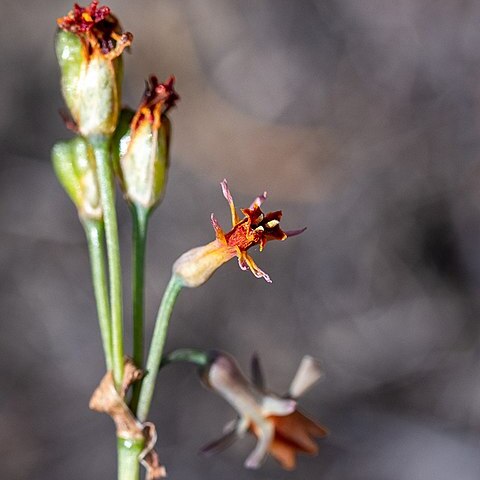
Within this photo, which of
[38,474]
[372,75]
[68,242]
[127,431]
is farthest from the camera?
[372,75]

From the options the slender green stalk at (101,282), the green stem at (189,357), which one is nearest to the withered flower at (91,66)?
the slender green stalk at (101,282)

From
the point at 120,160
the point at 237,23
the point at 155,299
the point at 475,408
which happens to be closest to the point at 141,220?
the point at 120,160

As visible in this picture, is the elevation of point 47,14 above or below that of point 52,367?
above

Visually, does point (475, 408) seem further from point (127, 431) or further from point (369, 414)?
point (127, 431)

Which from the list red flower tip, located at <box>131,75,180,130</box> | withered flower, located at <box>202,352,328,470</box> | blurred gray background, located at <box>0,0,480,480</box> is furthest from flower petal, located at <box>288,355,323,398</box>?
blurred gray background, located at <box>0,0,480,480</box>

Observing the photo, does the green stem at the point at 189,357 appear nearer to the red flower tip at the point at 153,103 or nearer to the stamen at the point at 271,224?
the stamen at the point at 271,224

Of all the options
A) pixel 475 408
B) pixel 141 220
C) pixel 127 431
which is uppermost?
pixel 475 408

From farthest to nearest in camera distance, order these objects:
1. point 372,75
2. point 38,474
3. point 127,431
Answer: point 372,75 < point 38,474 < point 127,431
